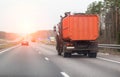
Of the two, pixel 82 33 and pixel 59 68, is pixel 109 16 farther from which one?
pixel 59 68

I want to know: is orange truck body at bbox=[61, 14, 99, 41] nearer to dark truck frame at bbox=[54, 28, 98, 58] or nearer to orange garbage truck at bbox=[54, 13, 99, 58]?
orange garbage truck at bbox=[54, 13, 99, 58]

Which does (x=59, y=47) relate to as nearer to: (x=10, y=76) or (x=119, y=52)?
(x=119, y=52)

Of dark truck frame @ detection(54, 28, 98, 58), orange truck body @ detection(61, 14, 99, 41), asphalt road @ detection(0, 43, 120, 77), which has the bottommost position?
asphalt road @ detection(0, 43, 120, 77)

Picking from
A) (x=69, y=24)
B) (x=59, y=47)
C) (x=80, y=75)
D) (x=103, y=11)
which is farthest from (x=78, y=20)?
(x=103, y=11)

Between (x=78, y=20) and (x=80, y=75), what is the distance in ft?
45.0

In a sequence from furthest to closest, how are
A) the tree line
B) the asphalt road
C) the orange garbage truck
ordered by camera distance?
the tree line < the orange garbage truck < the asphalt road

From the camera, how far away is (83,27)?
1085 inches

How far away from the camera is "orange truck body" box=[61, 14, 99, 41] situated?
27422 millimetres

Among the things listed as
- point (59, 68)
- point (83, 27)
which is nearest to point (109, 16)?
point (83, 27)

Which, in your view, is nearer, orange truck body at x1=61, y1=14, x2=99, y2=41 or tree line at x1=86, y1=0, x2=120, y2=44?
orange truck body at x1=61, y1=14, x2=99, y2=41

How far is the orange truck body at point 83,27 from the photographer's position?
27.4 metres

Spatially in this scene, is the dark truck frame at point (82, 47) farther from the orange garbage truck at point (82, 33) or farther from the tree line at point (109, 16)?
the tree line at point (109, 16)

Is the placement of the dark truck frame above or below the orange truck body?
below

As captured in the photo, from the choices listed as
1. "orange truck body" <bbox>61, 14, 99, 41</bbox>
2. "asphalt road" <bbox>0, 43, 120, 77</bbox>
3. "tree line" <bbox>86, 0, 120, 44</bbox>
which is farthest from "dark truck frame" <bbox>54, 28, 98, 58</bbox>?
"tree line" <bbox>86, 0, 120, 44</bbox>
